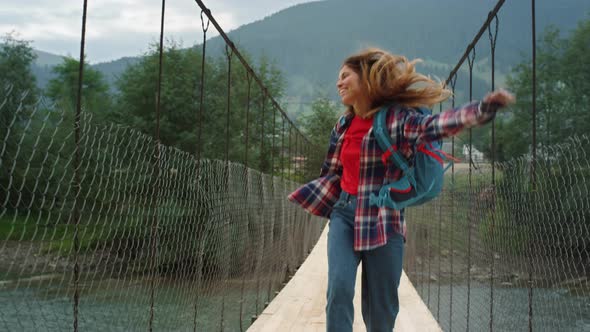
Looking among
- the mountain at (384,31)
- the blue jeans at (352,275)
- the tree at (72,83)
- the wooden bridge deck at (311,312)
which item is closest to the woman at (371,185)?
the blue jeans at (352,275)

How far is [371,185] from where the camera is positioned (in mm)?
1851

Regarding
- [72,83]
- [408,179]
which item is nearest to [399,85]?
[408,179]

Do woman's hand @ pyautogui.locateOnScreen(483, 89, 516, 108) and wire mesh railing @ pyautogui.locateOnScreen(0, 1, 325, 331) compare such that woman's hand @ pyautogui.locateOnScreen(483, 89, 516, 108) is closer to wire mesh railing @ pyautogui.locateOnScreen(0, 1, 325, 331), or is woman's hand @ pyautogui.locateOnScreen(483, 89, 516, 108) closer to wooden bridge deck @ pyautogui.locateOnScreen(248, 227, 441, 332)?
wire mesh railing @ pyautogui.locateOnScreen(0, 1, 325, 331)

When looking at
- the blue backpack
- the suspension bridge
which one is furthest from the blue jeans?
the suspension bridge

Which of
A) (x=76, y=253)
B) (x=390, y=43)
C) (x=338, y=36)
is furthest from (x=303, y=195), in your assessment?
(x=338, y=36)

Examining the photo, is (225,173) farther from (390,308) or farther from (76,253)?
(76,253)

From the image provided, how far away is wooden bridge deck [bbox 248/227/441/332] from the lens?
3080mm

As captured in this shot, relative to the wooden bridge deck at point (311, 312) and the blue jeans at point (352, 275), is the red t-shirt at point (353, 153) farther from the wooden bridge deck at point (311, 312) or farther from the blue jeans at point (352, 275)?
the wooden bridge deck at point (311, 312)

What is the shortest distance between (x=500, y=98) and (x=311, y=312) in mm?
2259

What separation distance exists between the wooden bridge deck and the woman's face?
4.48 ft

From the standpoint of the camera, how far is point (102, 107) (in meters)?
20.8

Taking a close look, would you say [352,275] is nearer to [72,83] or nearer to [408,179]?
[408,179]

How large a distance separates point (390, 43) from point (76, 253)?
12557cm

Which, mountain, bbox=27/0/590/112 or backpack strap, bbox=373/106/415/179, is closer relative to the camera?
backpack strap, bbox=373/106/415/179
